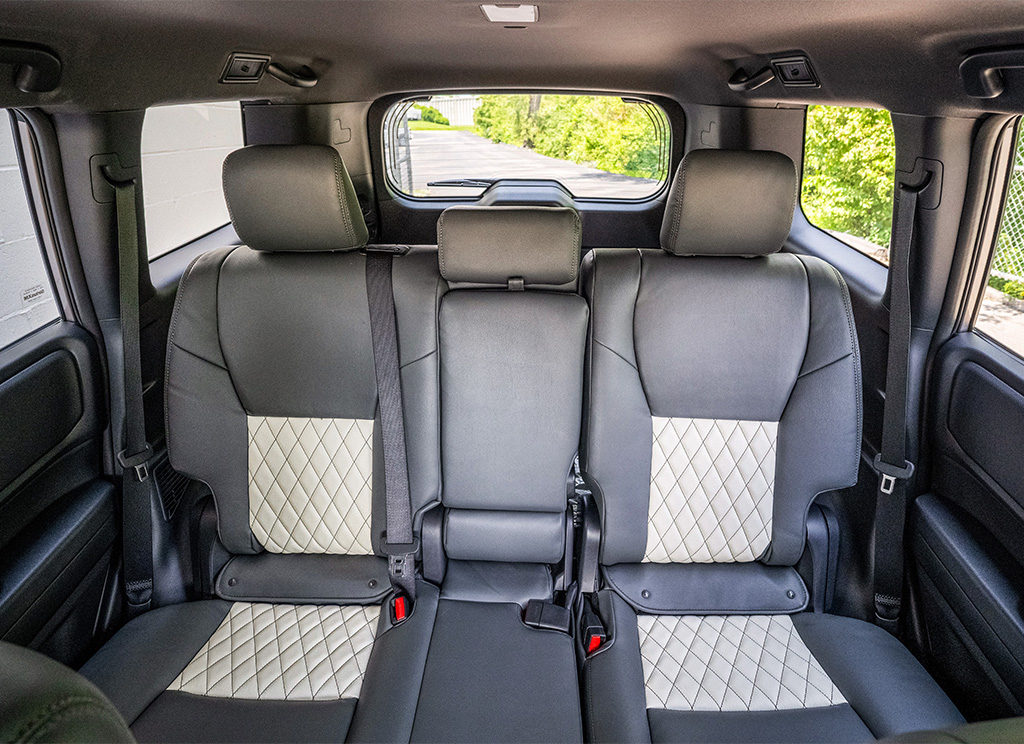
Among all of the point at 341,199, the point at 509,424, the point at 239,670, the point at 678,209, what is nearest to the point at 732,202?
the point at 678,209

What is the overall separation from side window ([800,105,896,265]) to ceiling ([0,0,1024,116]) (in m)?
0.39

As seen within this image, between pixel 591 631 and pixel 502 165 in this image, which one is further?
pixel 502 165

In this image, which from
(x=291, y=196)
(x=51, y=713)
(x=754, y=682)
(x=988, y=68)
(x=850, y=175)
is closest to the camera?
(x=51, y=713)

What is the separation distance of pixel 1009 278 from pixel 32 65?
2.44 m

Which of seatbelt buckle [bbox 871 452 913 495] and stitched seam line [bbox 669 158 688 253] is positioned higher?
stitched seam line [bbox 669 158 688 253]

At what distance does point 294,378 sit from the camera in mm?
1958

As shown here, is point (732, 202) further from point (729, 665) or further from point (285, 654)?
point (285, 654)

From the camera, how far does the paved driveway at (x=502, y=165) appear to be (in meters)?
4.11

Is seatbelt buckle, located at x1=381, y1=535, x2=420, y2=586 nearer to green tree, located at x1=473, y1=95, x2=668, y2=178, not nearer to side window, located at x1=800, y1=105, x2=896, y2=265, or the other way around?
side window, located at x1=800, y1=105, x2=896, y2=265

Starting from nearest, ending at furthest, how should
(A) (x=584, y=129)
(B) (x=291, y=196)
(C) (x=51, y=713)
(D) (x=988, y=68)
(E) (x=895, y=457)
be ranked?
1. (C) (x=51, y=713)
2. (D) (x=988, y=68)
3. (B) (x=291, y=196)
4. (E) (x=895, y=457)
5. (A) (x=584, y=129)

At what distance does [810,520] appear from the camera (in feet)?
6.48

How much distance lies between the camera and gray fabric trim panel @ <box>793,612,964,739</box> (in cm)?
154

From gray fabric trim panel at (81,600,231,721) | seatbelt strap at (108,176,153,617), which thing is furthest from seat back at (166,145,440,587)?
gray fabric trim panel at (81,600,231,721)

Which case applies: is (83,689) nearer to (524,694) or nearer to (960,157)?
(524,694)
